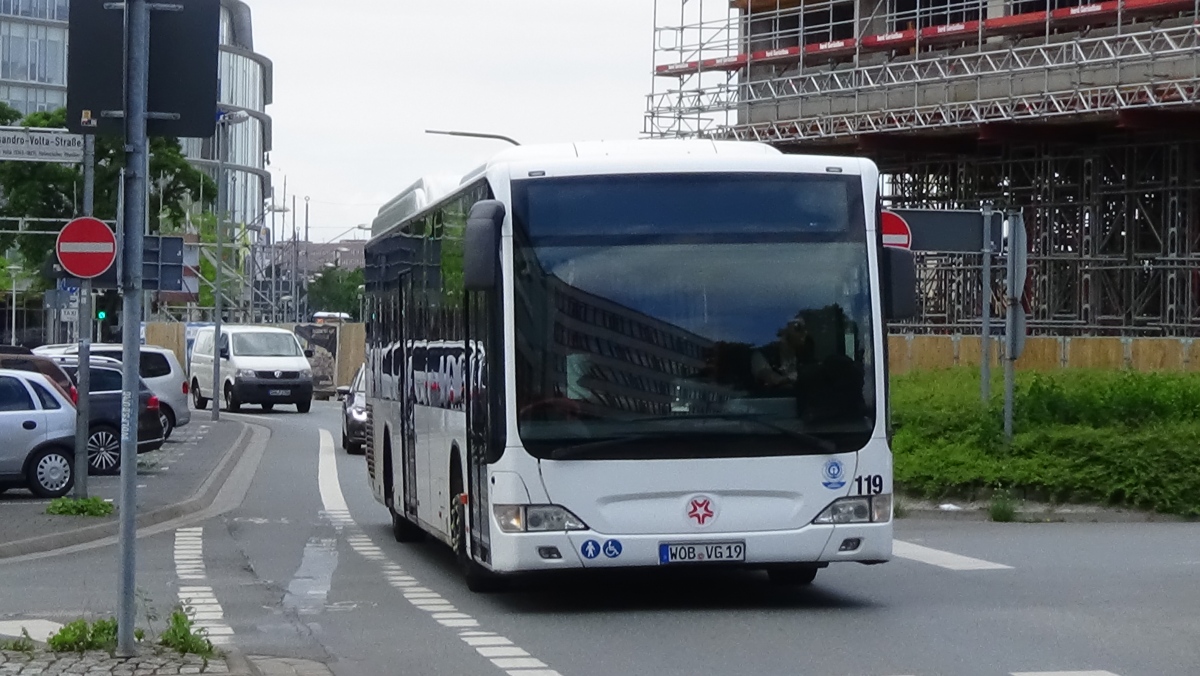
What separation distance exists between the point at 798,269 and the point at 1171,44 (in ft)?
107

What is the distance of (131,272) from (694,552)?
13.0 feet

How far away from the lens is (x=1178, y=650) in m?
10.2

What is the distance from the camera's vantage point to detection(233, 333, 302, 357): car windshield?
54.3 metres

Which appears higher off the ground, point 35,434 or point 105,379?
point 105,379

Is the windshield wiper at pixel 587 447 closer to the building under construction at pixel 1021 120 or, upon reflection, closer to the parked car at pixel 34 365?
the parked car at pixel 34 365

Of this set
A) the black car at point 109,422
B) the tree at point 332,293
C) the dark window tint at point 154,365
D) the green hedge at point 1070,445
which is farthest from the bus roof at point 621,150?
the tree at point 332,293

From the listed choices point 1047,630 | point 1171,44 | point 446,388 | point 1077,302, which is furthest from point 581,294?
point 1077,302

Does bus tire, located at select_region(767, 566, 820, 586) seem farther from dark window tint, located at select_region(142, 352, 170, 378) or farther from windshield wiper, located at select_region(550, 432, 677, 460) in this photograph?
dark window tint, located at select_region(142, 352, 170, 378)

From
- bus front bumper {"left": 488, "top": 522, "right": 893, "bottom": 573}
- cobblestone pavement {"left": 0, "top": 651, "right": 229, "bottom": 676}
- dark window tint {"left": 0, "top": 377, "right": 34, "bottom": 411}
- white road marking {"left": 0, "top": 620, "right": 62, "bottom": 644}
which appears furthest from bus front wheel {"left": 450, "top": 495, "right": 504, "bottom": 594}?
dark window tint {"left": 0, "top": 377, "right": 34, "bottom": 411}

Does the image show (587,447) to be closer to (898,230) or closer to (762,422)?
(762,422)

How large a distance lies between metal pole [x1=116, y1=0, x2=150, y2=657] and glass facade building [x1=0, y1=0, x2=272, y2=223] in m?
76.7

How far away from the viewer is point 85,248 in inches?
790

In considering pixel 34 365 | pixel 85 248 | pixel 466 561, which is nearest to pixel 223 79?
pixel 34 365

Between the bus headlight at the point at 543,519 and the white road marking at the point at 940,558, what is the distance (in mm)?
3927
